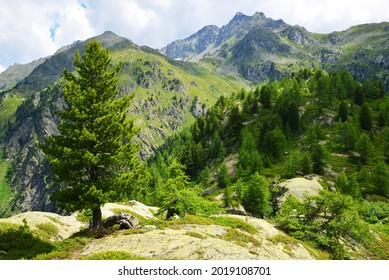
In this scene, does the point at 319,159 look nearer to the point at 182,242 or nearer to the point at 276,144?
the point at 276,144

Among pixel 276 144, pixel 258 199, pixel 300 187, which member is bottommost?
pixel 258 199

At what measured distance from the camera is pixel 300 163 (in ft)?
262

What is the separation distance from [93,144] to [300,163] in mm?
64404

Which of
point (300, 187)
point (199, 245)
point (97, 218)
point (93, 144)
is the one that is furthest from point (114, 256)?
point (300, 187)

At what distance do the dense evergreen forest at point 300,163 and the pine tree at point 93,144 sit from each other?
3.17 m

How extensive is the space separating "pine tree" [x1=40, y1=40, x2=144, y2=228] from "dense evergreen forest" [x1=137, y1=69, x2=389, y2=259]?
3170 millimetres

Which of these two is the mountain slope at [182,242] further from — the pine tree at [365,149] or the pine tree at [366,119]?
the pine tree at [366,119]

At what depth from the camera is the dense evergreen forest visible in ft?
106

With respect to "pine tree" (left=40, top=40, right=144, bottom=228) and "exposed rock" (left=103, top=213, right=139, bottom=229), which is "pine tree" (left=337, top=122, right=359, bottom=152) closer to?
"pine tree" (left=40, top=40, right=144, bottom=228)

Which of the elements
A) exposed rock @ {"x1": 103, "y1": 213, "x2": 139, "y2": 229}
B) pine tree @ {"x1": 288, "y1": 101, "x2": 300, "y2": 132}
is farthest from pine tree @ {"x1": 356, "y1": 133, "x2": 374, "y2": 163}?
exposed rock @ {"x1": 103, "y1": 213, "x2": 139, "y2": 229}

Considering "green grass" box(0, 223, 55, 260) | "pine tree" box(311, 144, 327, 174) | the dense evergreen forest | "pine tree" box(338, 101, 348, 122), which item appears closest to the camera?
"green grass" box(0, 223, 55, 260)
